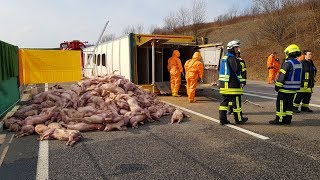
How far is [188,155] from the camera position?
5.76 metres

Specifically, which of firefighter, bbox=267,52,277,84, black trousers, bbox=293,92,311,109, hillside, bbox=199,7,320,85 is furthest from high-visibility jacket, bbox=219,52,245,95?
hillside, bbox=199,7,320,85

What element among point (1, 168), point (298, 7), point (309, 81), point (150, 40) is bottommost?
point (1, 168)

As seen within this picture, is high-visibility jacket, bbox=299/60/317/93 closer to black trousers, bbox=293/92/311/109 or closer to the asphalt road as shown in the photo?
black trousers, bbox=293/92/311/109

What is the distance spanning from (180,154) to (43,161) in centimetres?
230

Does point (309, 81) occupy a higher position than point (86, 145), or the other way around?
point (309, 81)

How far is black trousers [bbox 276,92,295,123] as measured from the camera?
315 inches

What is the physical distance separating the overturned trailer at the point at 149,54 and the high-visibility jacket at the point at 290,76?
5.03 meters

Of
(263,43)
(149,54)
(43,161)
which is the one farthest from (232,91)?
(263,43)

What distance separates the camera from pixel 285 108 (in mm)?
8023

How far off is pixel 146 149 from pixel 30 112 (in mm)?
3757

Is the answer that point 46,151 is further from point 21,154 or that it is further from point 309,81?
point 309,81

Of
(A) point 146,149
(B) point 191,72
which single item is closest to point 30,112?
(A) point 146,149

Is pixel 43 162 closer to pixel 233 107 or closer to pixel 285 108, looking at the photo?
pixel 233 107

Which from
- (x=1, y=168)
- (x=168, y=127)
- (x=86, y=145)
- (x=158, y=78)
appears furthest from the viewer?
(x=158, y=78)
